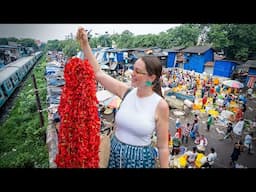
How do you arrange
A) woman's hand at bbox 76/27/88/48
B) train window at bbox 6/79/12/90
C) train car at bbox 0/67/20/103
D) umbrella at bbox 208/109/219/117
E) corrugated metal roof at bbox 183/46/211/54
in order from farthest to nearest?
1. umbrella at bbox 208/109/219/117
2. train window at bbox 6/79/12/90
3. train car at bbox 0/67/20/103
4. corrugated metal roof at bbox 183/46/211/54
5. woman's hand at bbox 76/27/88/48

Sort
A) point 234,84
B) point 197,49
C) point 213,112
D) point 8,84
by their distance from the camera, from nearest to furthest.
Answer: point 197,49
point 234,84
point 8,84
point 213,112

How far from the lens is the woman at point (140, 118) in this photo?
979mm

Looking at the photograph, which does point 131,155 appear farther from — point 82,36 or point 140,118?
point 82,36

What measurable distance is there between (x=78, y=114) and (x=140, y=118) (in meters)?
0.35

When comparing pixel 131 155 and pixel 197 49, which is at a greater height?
pixel 197 49

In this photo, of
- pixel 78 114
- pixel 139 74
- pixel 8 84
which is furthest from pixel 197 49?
pixel 8 84

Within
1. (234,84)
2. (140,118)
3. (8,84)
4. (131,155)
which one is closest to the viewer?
(140,118)

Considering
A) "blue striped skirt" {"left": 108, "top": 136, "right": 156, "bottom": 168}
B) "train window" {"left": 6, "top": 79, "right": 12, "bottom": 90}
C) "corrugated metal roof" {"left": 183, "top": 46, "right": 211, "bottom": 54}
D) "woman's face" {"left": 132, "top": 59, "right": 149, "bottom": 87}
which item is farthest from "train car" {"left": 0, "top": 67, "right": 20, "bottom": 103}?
"woman's face" {"left": 132, "top": 59, "right": 149, "bottom": 87}

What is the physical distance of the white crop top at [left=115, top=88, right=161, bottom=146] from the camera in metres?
0.98

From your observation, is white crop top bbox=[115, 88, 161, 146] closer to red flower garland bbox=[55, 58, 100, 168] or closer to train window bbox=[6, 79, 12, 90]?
red flower garland bbox=[55, 58, 100, 168]

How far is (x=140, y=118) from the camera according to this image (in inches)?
38.4

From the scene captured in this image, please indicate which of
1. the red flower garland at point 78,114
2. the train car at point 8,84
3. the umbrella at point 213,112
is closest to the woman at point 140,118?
the red flower garland at point 78,114
